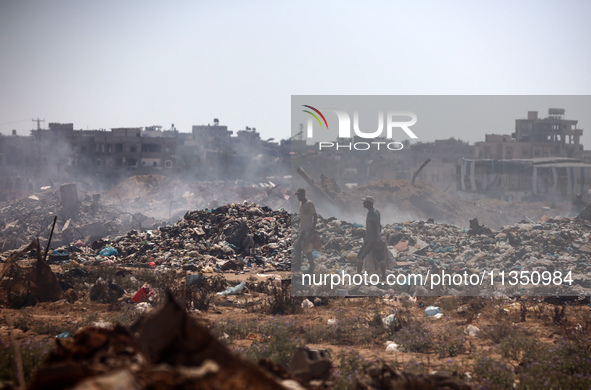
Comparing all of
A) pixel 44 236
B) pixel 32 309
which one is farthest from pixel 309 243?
pixel 44 236

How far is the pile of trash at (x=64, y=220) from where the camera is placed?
20.9 meters

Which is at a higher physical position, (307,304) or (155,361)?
(155,361)

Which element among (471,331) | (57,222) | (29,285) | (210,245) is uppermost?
→ (29,285)

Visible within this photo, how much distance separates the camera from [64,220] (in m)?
24.4

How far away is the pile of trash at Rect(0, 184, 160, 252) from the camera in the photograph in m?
20.9

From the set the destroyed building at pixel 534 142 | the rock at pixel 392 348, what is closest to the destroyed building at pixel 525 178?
the destroyed building at pixel 534 142

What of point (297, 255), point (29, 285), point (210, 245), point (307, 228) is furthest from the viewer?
point (210, 245)

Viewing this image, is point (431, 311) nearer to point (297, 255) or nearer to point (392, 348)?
point (392, 348)

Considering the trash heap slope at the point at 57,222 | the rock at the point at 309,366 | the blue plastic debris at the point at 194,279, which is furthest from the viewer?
the trash heap slope at the point at 57,222

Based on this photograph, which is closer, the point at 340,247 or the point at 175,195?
the point at 340,247

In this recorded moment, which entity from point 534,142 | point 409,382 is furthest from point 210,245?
point 534,142

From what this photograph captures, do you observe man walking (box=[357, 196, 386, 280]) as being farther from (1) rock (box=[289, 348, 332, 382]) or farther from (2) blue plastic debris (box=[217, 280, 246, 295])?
(1) rock (box=[289, 348, 332, 382])

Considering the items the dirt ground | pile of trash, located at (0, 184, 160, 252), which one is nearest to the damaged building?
the dirt ground

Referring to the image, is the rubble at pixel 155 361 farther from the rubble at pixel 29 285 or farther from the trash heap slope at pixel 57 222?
the trash heap slope at pixel 57 222
